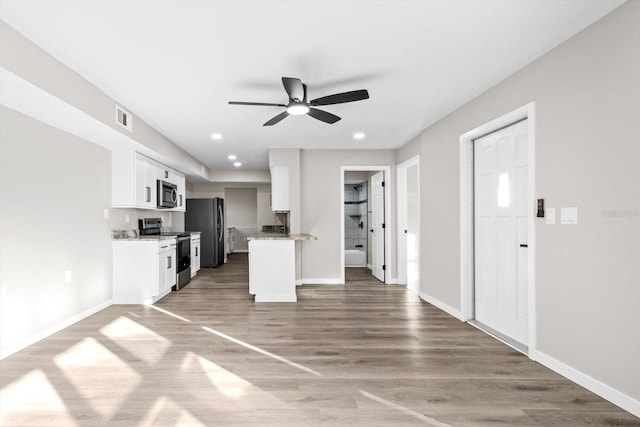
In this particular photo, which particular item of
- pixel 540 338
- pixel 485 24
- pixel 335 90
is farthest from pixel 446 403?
pixel 335 90

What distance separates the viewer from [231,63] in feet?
8.92

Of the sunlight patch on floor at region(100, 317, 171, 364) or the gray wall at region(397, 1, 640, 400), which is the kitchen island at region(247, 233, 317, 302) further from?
the gray wall at region(397, 1, 640, 400)

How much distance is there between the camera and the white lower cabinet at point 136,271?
4.61 meters

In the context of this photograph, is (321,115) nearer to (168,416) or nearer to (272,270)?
(272,270)

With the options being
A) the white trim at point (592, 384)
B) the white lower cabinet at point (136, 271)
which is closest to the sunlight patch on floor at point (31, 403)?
the white lower cabinet at point (136, 271)

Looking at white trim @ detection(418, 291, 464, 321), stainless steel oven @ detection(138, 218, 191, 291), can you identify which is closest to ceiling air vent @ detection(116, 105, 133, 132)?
stainless steel oven @ detection(138, 218, 191, 291)

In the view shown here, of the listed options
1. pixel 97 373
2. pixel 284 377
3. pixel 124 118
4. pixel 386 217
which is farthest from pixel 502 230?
pixel 124 118

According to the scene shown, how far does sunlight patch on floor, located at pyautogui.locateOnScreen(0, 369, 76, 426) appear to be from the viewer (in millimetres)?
1942

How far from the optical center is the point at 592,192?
220cm

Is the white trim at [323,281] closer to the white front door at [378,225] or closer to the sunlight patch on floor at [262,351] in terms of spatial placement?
the white front door at [378,225]

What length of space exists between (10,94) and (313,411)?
129 inches

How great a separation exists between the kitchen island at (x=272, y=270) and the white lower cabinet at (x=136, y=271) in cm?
136

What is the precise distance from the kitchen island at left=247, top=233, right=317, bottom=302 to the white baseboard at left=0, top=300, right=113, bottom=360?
1950 mm

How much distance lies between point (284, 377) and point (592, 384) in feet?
6.92
